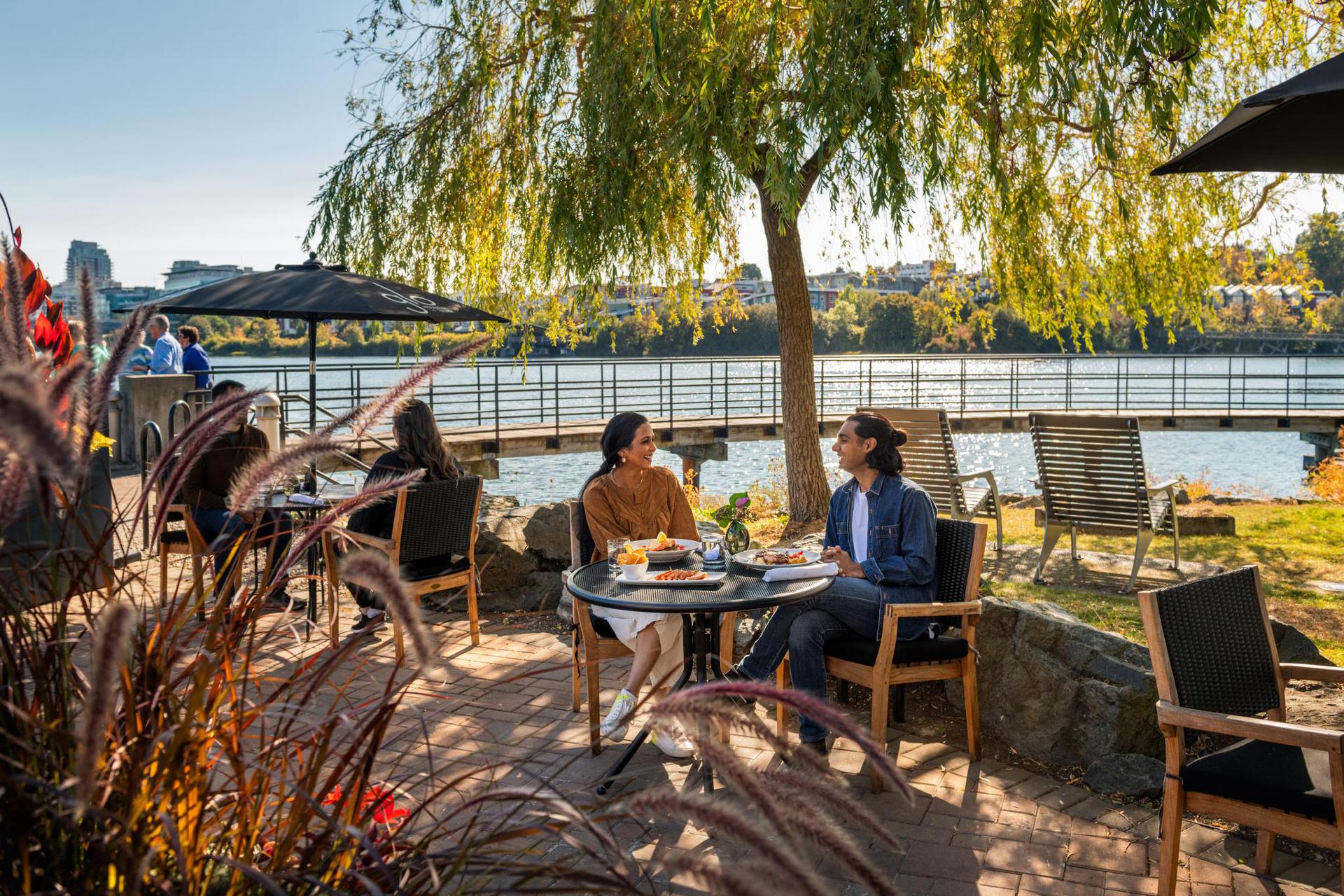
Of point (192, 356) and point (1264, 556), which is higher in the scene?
point (192, 356)

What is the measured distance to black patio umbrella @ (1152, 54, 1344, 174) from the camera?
307 cm

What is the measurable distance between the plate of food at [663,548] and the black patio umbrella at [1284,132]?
2.32m

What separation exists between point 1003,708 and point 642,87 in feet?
16.3

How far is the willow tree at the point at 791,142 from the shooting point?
5973 mm

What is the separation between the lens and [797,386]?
30.2ft

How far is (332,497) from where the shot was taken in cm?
615

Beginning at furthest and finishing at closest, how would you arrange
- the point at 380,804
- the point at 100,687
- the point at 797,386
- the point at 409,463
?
the point at 797,386
the point at 409,463
the point at 380,804
the point at 100,687

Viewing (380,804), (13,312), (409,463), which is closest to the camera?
(13,312)

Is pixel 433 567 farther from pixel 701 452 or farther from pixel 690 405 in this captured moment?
pixel 690 405

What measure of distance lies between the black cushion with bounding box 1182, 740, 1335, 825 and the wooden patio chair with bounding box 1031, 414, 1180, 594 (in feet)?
13.1

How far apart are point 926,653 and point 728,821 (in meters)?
3.18

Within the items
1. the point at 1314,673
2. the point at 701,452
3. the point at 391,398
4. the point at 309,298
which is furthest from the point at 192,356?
the point at 391,398

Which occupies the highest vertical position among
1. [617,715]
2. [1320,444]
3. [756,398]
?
[756,398]

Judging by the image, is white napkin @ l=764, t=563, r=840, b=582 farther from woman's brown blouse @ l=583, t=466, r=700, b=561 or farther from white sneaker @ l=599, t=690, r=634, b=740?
woman's brown blouse @ l=583, t=466, r=700, b=561
